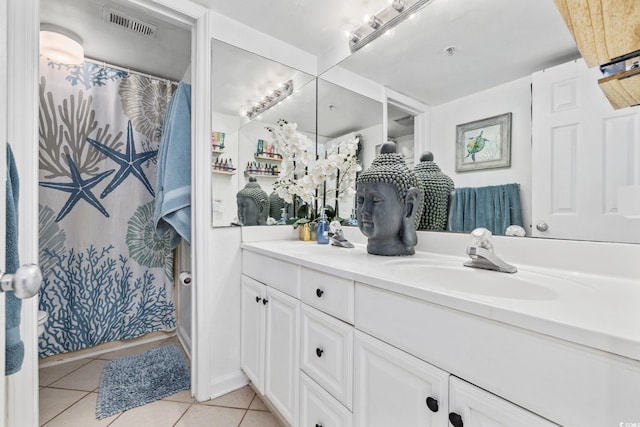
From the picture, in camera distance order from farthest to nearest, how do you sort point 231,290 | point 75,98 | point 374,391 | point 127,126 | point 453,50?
point 127,126, point 75,98, point 231,290, point 453,50, point 374,391

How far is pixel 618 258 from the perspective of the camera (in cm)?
77

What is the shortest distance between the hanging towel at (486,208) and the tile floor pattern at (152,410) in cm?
127

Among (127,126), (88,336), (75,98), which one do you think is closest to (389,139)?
(127,126)

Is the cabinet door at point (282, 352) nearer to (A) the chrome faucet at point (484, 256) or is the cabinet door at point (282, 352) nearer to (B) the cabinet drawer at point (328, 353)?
(B) the cabinet drawer at point (328, 353)

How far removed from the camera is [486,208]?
1059 mm

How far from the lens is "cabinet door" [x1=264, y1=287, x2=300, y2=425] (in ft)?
3.58

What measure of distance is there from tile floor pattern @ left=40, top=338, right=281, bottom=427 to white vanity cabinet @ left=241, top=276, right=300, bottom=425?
0.16 metres

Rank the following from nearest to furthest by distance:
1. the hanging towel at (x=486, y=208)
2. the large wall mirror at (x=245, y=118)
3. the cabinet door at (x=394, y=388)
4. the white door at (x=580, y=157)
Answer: the cabinet door at (x=394, y=388) → the white door at (x=580, y=157) → the hanging towel at (x=486, y=208) → the large wall mirror at (x=245, y=118)

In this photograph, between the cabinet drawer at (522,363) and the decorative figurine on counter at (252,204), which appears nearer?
the cabinet drawer at (522,363)

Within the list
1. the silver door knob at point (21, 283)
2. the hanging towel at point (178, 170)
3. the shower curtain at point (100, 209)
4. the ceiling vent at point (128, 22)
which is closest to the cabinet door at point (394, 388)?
the silver door knob at point (21, 283)

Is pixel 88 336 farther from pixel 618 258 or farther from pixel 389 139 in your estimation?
pixel 618 258

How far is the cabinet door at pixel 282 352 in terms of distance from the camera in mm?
1092

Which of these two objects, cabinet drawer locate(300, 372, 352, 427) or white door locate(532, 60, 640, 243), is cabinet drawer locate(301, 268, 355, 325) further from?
white door locate(532, 60, 640, 243)

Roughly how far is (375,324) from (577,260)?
2.15 ft
